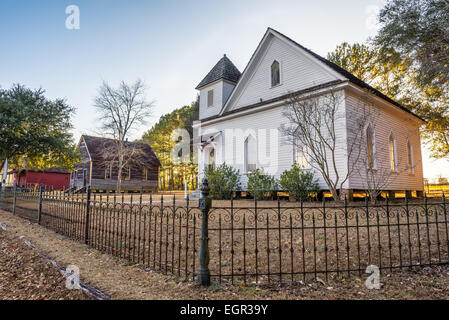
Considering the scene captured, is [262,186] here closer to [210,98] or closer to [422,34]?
[422,34]

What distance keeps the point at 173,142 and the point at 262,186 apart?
32.5 m

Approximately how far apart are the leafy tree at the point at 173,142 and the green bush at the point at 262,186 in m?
28.3

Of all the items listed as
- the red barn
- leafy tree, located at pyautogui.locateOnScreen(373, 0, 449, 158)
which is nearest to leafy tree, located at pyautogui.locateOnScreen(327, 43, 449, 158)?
leafy tree, located at pyautogui.locateOnScreen(373, 0, 449, 158)

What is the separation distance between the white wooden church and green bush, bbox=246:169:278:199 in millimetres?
641

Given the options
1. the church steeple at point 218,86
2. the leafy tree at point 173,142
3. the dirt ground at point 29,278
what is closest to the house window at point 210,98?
the church steeple at point 218,86

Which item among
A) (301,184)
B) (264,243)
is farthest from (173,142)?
(264,243)

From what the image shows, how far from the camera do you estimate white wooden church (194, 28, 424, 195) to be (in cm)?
1202

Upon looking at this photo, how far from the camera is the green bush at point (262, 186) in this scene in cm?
1315

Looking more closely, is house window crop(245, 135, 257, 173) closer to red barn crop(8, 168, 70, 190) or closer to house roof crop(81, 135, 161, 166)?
house roof crop(81, 135, 161, 166)

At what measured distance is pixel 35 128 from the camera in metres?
14.9
